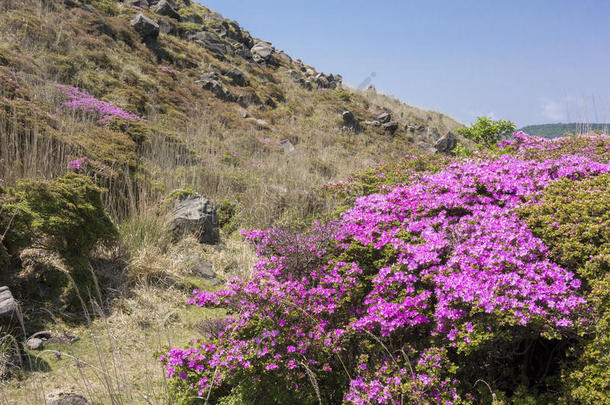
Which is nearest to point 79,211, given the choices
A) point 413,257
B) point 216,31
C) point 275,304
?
point 275,304

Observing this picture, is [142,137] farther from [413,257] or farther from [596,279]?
[596,279]

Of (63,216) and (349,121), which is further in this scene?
(349,121)

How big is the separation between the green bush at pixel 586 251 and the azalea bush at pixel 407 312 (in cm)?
6

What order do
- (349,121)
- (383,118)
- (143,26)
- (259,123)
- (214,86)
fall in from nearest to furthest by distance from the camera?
1. (259,123)
2. (143,26)
3. (214,86)
4. (349,121)
5. (383,118)

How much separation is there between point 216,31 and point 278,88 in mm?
8074

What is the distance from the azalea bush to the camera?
7.11ft

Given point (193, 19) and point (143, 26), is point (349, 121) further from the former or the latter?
point (193, 19)

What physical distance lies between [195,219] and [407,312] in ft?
13.2

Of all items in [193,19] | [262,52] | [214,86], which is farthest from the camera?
[262,52]

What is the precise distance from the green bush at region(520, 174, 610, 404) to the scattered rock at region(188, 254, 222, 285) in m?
3.70

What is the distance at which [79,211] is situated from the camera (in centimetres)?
393

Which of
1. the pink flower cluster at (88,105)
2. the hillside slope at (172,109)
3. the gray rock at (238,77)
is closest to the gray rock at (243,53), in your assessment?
the hillside slope at (172,109)

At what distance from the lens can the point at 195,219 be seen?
568 cm

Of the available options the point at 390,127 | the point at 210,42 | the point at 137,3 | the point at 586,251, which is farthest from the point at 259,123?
the point at 586,251
